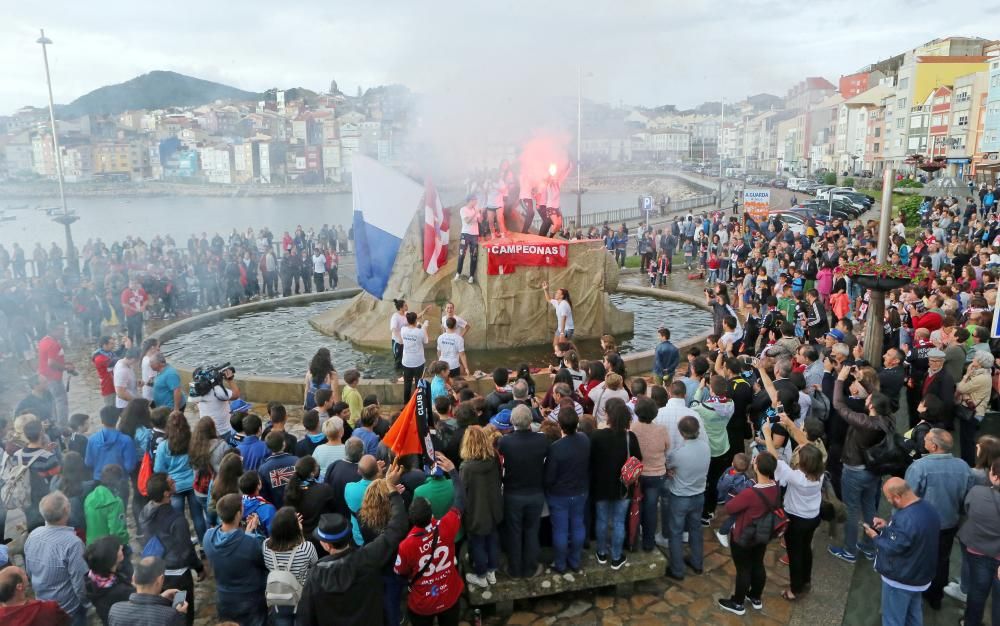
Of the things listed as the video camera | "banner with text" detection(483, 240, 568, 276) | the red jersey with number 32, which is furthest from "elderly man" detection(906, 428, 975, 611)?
"banner with text" detection(483, 240, 568, 276)

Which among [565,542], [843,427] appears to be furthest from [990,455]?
Result: [565,542]

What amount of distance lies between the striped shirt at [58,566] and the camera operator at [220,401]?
270 centimetres

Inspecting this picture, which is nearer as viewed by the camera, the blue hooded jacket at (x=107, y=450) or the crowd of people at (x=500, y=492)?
the crowd of people at (x=500, y=492)

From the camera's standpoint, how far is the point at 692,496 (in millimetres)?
6066

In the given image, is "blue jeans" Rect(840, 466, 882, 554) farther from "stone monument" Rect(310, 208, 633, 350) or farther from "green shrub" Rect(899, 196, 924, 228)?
"green shrub" Rect(899, 196, 924, 228)

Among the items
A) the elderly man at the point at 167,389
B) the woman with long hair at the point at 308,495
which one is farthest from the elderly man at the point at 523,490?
the elderly man at the point at 167,389

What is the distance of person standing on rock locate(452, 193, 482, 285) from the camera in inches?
544

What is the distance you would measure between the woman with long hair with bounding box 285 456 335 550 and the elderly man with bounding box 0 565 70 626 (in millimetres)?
1551

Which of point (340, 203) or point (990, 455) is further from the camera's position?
point (340, 203)

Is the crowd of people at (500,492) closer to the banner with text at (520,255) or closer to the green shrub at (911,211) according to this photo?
the banner with text at (520,255)

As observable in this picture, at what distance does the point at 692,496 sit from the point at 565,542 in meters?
1.19

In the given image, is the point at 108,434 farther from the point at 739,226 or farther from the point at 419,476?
the point at 739,226

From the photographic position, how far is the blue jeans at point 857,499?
6254 mm

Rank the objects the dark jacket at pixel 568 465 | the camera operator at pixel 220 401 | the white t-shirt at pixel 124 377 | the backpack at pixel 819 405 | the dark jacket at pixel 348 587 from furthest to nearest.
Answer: the white t-shirt at pixel 124 377
the camera operator at pixel 220 401
the backpack at pixel 819 405
the dark jacket at pixel 568 465
the dark jacket at pixel 348 587
